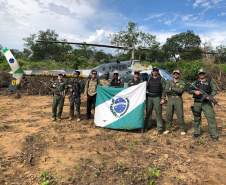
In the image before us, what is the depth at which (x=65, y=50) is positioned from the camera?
132ft

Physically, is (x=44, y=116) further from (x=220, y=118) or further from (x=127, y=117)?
(x=220, y=118)

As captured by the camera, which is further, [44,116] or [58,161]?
[44,116]

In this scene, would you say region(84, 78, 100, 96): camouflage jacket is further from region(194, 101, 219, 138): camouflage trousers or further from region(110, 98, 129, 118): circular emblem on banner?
region(194, 101, 219, 138): camouflage trousers

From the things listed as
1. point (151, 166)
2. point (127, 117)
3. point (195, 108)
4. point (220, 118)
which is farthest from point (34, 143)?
point (220, 118)

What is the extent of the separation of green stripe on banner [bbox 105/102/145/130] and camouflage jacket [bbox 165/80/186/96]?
996mm

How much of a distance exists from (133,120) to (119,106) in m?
0.70

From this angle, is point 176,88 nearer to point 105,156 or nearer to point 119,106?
point 119,106

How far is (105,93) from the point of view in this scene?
19.9 feet

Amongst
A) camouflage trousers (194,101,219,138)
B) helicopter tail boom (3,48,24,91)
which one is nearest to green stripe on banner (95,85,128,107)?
camouflage trousers (194,101,219,138)

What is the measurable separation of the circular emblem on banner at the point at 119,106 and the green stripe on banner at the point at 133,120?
0.19 m

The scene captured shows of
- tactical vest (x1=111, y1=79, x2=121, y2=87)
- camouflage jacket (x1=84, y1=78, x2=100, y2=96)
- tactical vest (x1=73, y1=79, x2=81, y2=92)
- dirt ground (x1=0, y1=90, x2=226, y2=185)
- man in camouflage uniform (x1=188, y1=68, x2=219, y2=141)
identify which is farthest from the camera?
tactical vest (x1=73, y1=79, x2=81, y2=92)

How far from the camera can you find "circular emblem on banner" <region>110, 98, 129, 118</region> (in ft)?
18.6

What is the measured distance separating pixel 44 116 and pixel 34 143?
3.12 metres

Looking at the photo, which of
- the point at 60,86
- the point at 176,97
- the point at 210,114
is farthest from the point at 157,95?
the point at 60,86
